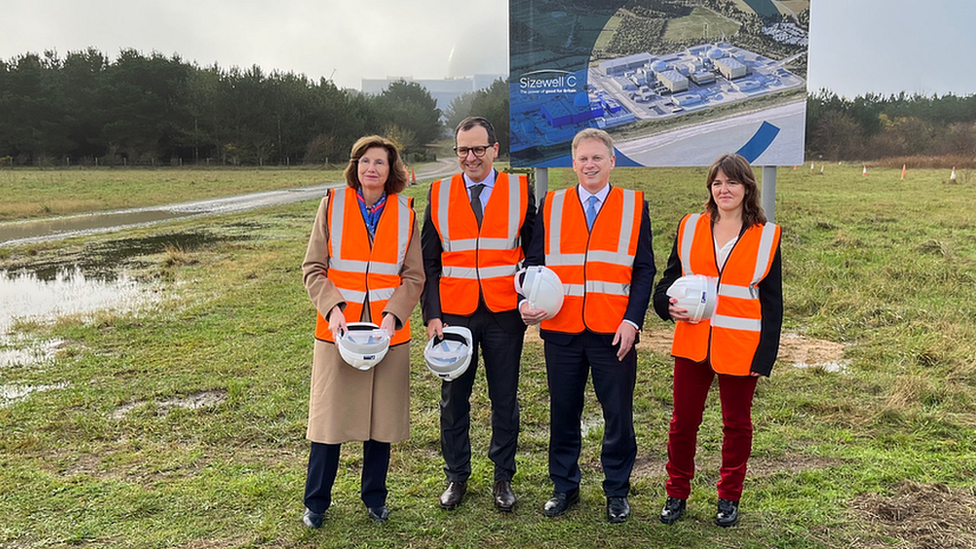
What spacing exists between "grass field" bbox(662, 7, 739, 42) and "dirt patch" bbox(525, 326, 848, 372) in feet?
11.9

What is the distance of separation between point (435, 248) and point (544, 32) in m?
4.46

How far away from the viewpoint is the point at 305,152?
213ft

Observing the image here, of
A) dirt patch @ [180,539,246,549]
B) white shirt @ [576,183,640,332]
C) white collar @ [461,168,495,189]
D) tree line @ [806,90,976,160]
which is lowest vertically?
dirt patch @ [180,539,246,549]

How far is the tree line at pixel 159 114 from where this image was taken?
52.5 metres

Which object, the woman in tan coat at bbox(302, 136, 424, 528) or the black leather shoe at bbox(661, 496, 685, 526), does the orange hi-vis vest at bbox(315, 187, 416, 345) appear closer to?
the woman in tan coat at bbox(302, 136, 424, 528)

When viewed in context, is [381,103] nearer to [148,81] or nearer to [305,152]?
[305,152]

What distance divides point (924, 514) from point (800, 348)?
4.17 m

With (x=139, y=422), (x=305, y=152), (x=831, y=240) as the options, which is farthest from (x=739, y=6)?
(x=305, y=152)

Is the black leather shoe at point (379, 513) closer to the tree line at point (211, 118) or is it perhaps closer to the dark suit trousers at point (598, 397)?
the dark suit trousers at point (598, 397)

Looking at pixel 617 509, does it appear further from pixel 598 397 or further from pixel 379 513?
pixel 379 513

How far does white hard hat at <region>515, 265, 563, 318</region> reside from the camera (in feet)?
11.9

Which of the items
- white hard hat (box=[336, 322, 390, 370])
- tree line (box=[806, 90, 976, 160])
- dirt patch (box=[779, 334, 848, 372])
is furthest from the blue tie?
tree line (box=[806, 90, 976, 160])

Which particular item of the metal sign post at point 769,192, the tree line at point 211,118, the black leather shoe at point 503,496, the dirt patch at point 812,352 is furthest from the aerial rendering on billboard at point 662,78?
the tree line at point 211,118

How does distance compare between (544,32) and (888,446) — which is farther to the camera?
(544,32)
